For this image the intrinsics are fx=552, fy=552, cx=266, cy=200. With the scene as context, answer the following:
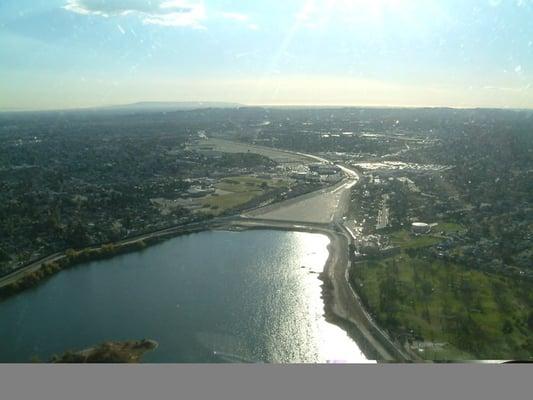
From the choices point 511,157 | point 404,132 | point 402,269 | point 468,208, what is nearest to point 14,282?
point 402,269

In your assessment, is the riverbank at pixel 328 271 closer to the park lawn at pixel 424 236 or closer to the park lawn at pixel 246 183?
the park lawn at pixel 424 236

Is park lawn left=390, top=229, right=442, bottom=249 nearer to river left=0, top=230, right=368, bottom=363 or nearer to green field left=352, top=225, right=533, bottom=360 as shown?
green field left=352, top=225, right=533, bottom=360

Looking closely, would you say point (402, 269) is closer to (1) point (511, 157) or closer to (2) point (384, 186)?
(2) point (384, 186)

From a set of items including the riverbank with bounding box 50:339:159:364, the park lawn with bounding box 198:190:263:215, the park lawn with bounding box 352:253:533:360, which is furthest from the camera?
the park lawn with bounding box 198:190:263:215

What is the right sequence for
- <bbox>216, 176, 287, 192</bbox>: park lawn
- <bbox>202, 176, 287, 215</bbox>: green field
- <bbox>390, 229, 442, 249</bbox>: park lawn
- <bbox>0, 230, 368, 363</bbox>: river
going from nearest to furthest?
<bbox>0, 230, 368, 363</bbox>: river, <bbox>390, 229, 442, 249</bbox>: park lawn, <bbox>202, 176, 287, 215</bbox>: green field, <bbox>216, 176, 287, 192</bbox>: park lawn

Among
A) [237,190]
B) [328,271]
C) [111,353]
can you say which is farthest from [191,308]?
[237,190]

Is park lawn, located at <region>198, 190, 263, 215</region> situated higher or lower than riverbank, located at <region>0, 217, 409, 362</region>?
lower

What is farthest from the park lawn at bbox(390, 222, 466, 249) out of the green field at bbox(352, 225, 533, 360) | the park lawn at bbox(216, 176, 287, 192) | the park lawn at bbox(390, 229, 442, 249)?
the park lawn at bbox(216, 176, 287, 192)

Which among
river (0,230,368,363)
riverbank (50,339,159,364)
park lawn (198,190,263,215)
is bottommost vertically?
park lawn (198,190,263,215)

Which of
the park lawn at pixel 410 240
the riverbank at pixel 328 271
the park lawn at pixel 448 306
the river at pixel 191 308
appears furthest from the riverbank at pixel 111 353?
the park lawn at pixel 410 240
